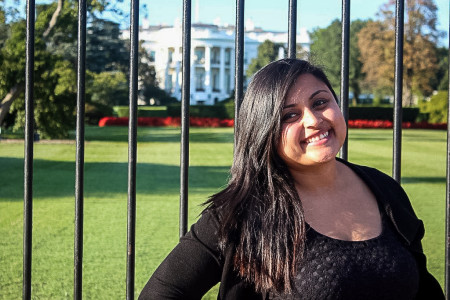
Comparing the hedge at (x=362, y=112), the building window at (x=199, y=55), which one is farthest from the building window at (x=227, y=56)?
the hedge at (x=362, y=112)

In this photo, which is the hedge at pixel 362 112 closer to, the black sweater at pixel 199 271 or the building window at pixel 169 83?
the building window at pixel 169 83

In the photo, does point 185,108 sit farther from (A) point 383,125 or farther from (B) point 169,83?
(B) point 169,83

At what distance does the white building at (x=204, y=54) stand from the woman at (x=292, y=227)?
37.5 m

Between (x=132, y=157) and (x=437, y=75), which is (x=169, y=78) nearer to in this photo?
(x=437, y=75)

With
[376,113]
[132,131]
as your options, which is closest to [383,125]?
[376,113]

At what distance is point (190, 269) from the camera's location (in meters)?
1.12

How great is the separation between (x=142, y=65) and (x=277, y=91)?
31308 millimetres

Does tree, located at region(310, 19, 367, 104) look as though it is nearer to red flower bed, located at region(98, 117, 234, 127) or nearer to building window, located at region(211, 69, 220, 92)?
building window, located at region(211, 69, 220, 92)

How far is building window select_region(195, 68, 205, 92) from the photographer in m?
43.5

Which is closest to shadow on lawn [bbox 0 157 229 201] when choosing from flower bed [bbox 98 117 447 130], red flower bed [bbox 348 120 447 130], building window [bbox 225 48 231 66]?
flower bed [bbox 98 117 447 130]

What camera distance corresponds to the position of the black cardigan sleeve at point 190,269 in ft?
3.65

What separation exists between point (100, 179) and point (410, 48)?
22.7 m

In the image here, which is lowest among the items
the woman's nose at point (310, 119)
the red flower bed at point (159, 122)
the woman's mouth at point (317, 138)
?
the woman's mouth at point (317, 138)

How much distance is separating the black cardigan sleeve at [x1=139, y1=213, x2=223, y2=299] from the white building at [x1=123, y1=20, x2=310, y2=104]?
1477 inches
